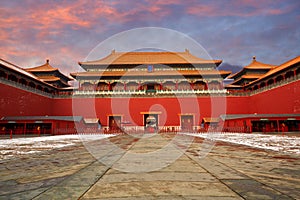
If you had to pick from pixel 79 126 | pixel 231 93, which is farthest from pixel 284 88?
pixel 79 126

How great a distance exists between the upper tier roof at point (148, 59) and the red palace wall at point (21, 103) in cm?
784

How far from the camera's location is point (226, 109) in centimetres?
2962

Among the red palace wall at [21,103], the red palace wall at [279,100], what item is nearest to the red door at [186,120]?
the red palace wall at [279,100]

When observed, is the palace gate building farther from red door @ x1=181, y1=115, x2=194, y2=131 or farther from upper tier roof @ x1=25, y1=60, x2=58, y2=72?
upper tier roof @ x1=25, y1=60, x2=58, y2=72

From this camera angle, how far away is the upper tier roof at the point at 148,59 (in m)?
32.4

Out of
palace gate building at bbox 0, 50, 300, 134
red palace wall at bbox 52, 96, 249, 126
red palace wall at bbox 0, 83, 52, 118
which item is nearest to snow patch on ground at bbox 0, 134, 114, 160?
palace gate building at bbox 0, 50, 300, 134

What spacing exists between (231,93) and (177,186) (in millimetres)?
29928

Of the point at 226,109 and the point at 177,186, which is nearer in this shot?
the point at 177,186

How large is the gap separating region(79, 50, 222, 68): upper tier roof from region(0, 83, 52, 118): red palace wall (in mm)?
7840

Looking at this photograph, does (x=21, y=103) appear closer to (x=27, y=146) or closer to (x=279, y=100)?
(x=27, y=146)

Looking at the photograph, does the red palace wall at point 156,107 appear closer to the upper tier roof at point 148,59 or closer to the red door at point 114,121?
the red door at point 114,121

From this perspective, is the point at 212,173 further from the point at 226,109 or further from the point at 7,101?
the point at 226,109

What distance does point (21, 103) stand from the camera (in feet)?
81.7

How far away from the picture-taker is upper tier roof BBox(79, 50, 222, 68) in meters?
32.4
